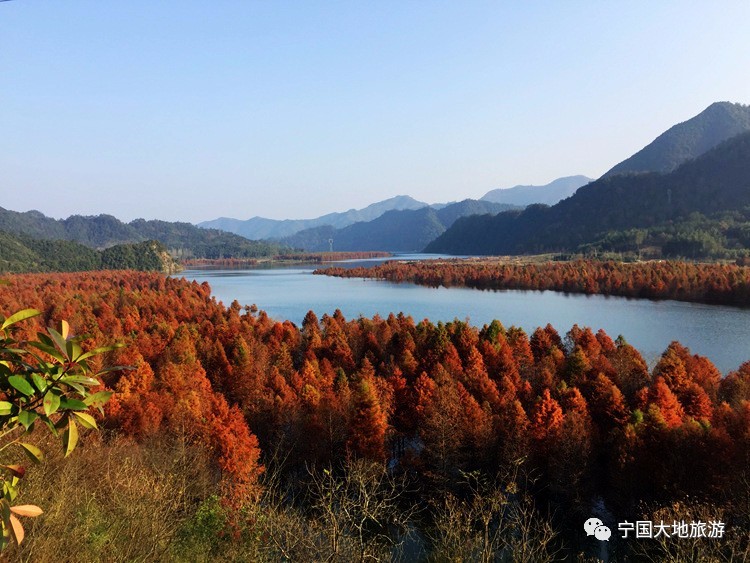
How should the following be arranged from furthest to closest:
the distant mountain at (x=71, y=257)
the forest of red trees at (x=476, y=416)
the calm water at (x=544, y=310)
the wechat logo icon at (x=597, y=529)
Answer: the distant mountain at (x=71, y=257) < the calm water at (x=544, y=310) < the forest of red trees at (x=476, y=416) < the wechat logo icon at (x=597, y=529)

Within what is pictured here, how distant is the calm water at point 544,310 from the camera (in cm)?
3591

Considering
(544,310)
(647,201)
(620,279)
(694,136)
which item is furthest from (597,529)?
(694,136)

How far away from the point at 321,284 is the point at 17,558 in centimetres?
8702

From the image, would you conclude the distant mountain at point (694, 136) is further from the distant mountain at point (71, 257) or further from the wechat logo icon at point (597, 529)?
the wechat logo icon at point (597, 529)

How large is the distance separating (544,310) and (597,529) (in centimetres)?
3990

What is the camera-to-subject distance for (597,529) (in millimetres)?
14031

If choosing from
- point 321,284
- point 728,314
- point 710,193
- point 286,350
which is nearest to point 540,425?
point 286,350

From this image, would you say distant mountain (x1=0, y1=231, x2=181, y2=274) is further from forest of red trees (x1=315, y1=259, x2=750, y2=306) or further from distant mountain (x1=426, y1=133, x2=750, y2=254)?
distant mountain (x1=426, y1=133, x2=750, y2=254)

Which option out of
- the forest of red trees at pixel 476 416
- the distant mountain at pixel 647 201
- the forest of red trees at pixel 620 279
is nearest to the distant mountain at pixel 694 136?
the distant mountain at pixel 647 201

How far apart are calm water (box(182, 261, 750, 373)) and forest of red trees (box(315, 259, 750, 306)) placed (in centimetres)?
319

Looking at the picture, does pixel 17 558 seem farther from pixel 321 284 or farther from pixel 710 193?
pixel 710 193

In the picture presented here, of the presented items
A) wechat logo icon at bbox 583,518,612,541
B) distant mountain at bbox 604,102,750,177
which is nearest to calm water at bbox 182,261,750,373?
wechat logo icon at bbox 583,518,612,541

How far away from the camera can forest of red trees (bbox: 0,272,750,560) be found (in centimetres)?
1527

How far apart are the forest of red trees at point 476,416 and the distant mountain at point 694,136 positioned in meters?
177
